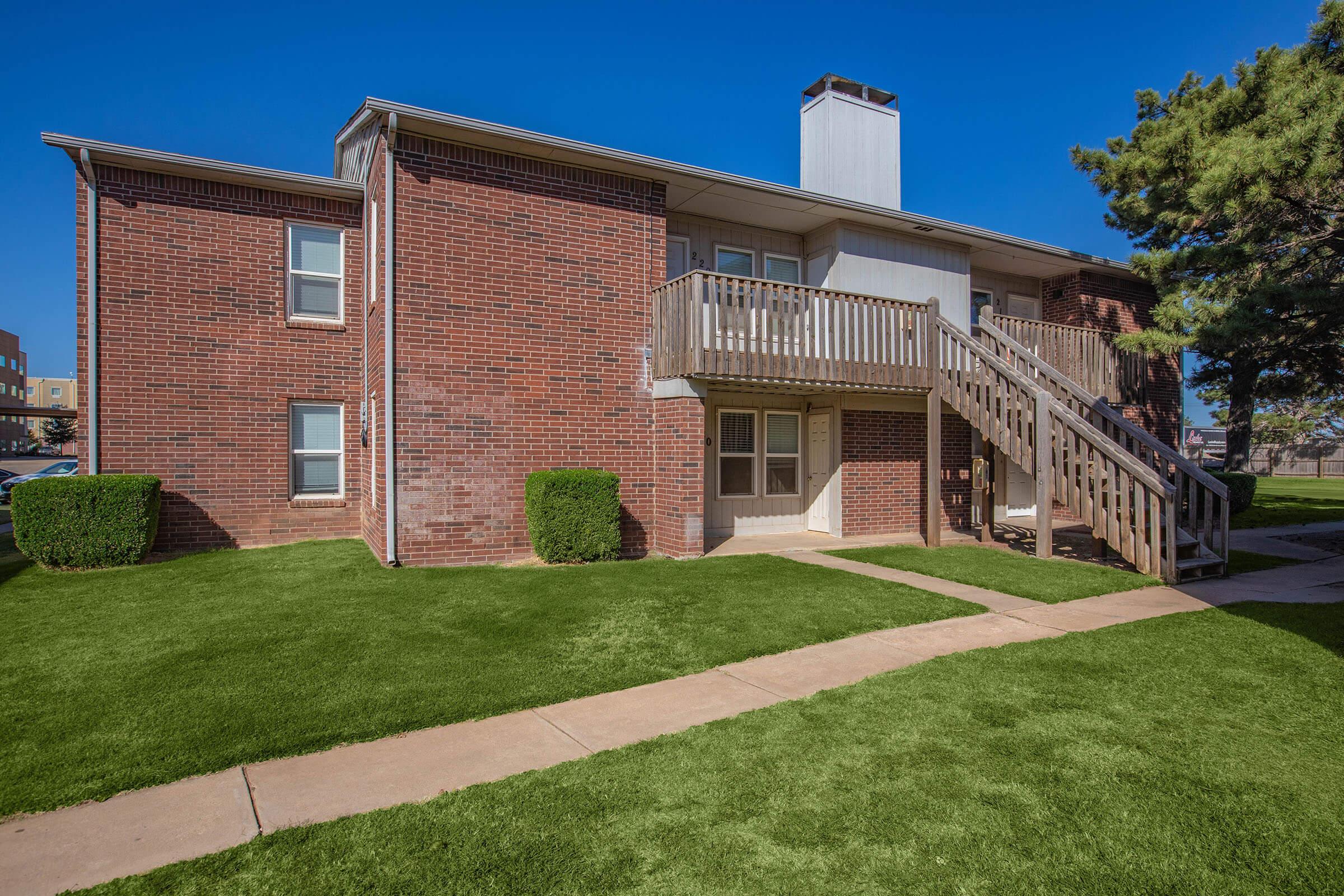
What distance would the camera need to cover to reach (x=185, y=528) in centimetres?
1045

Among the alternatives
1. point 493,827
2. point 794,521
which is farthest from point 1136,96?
point 493,827

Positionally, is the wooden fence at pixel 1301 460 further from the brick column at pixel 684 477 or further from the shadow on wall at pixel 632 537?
the shadow on wall at pixel 632 537

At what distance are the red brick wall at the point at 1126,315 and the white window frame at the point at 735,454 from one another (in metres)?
7.84

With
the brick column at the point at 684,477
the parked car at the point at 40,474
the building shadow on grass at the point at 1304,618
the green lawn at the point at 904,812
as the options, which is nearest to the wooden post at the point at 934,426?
the brick column at the point at 684,477

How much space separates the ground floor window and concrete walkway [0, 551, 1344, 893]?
863 cm

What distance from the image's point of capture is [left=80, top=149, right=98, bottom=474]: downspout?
32.6 feet

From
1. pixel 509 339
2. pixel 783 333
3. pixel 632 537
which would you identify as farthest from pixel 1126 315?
pixel 509 339

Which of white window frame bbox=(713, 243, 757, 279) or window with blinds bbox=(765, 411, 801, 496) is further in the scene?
window with blinds bbox=(765, 411, 801, 496)

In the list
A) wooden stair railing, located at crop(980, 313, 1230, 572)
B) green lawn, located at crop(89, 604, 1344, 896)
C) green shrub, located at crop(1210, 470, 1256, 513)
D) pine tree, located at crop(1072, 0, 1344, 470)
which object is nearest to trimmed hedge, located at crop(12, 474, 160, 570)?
green lawn, located at crop(89, 604, 1344, 896)

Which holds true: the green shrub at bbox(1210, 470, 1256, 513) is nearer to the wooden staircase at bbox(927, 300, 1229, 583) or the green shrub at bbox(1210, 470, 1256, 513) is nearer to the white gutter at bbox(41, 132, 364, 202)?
the wooden staircase at bbox(927, 300, 1229, 583)

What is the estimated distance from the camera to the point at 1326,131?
835cm

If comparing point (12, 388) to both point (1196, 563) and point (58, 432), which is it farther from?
point (1196, 563)

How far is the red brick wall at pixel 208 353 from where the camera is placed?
1014 centimetres

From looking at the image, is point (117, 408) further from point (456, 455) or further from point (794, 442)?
point (794, 442)
